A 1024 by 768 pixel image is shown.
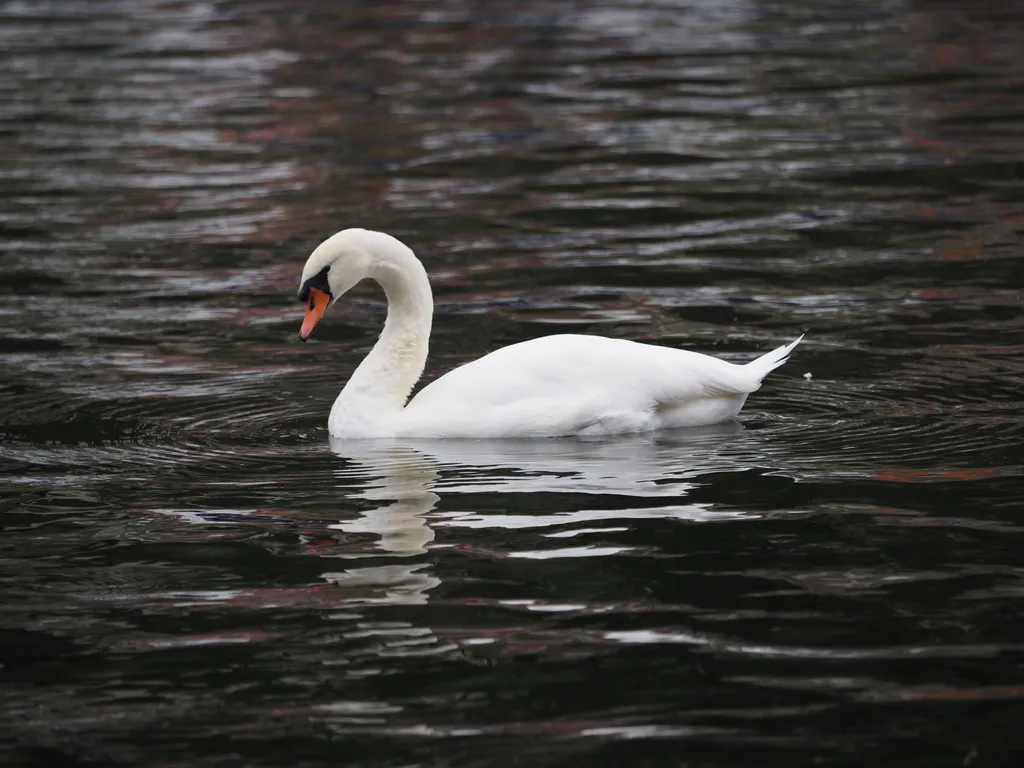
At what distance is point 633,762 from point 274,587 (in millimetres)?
1925

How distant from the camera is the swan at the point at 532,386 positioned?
27.0ft

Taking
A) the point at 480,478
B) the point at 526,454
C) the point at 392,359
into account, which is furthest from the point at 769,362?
the point at 392,359

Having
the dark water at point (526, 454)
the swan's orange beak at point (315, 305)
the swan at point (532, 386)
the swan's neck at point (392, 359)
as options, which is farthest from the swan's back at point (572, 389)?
the swan's orange beak at point (315, 305)

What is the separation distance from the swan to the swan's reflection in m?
0.08

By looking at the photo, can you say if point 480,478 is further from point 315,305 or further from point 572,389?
point 315,305

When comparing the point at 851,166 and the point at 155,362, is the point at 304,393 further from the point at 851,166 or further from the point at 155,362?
the point at 851,166

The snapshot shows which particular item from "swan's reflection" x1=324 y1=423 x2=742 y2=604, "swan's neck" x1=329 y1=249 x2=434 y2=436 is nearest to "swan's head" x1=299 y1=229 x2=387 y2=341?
"swan's neck" x1=329 y1=249 x2=434 y2=436

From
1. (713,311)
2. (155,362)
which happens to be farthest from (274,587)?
(713,311)

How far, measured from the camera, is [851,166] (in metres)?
15.7

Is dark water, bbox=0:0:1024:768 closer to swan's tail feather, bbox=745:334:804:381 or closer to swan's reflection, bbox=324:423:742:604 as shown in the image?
swan's reflection, bbox=324:423:742:604

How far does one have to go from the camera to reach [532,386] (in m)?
8.22

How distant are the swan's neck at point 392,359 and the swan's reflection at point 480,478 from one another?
0.42 ft

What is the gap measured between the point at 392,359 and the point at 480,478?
130 cm

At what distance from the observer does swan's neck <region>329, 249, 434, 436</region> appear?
28.1 feet
